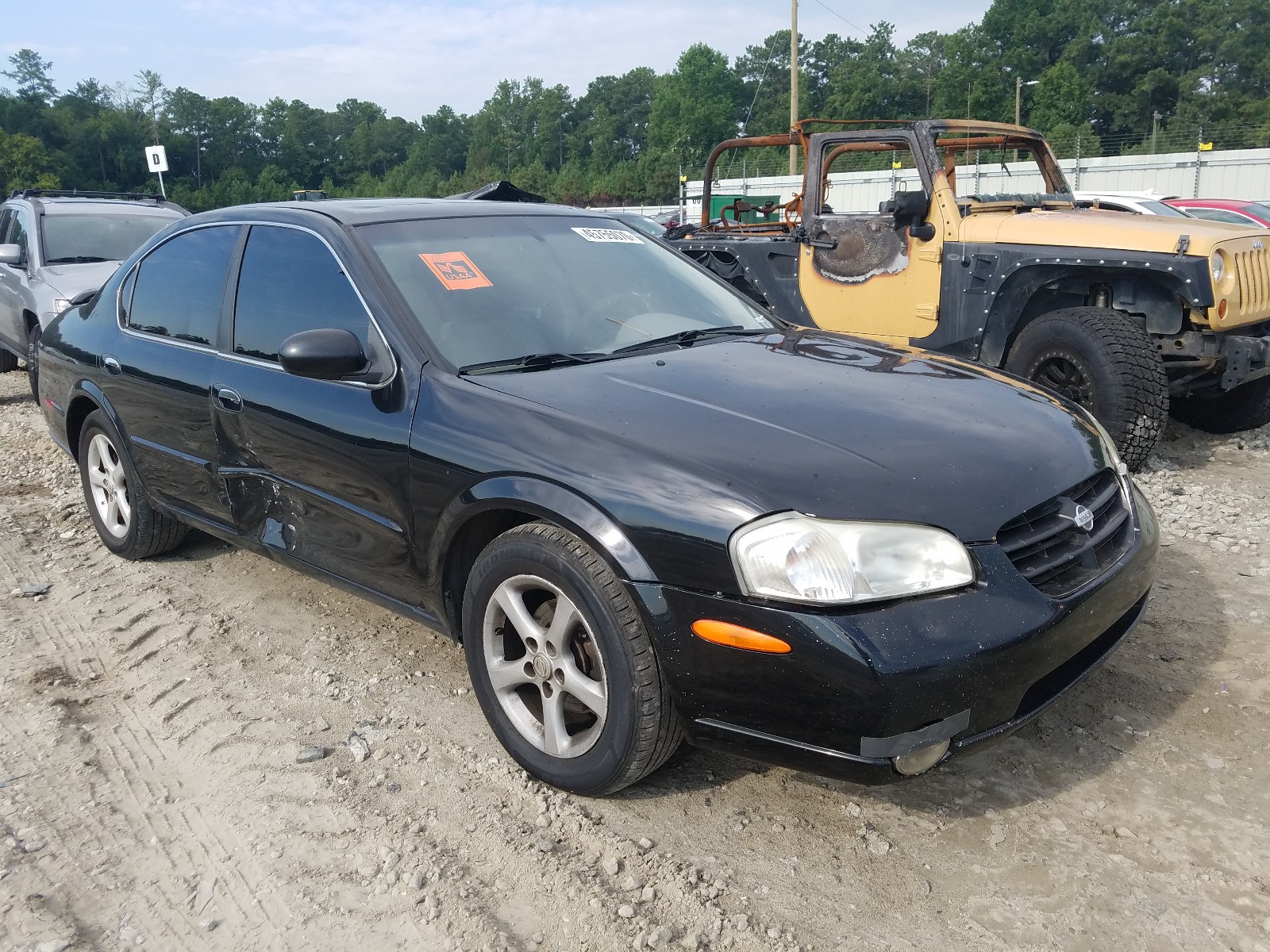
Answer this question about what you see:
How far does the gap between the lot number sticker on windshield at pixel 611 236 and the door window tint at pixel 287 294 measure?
3.04 ft

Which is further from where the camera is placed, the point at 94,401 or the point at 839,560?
the point at 94,401

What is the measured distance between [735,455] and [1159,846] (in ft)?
4.50

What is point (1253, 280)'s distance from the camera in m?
5.62

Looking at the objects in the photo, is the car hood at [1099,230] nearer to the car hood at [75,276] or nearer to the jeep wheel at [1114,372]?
the jeep wheel at [1114,372]

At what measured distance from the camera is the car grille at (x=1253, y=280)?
5512 mm

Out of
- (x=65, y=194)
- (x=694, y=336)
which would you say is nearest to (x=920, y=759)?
(x=694, y=336)

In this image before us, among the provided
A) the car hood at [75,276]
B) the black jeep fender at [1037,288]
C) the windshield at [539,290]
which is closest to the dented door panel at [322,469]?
the windshield at [539,290]

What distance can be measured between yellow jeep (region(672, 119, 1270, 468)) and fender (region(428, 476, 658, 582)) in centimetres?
357

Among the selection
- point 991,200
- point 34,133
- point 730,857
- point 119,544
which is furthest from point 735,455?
point 34,133

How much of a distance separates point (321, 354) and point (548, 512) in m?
0.91

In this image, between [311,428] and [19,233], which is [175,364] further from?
[19,233]

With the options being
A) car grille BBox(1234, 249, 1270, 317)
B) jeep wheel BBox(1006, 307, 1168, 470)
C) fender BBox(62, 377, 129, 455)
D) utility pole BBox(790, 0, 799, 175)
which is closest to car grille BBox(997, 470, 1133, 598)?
jeep wheel BBox(1006, 307, 1168, 470)

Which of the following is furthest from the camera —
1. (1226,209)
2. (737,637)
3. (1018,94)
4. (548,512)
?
(1018,94)

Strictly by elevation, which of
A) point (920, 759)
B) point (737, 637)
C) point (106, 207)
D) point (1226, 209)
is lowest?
point (920, 759)
